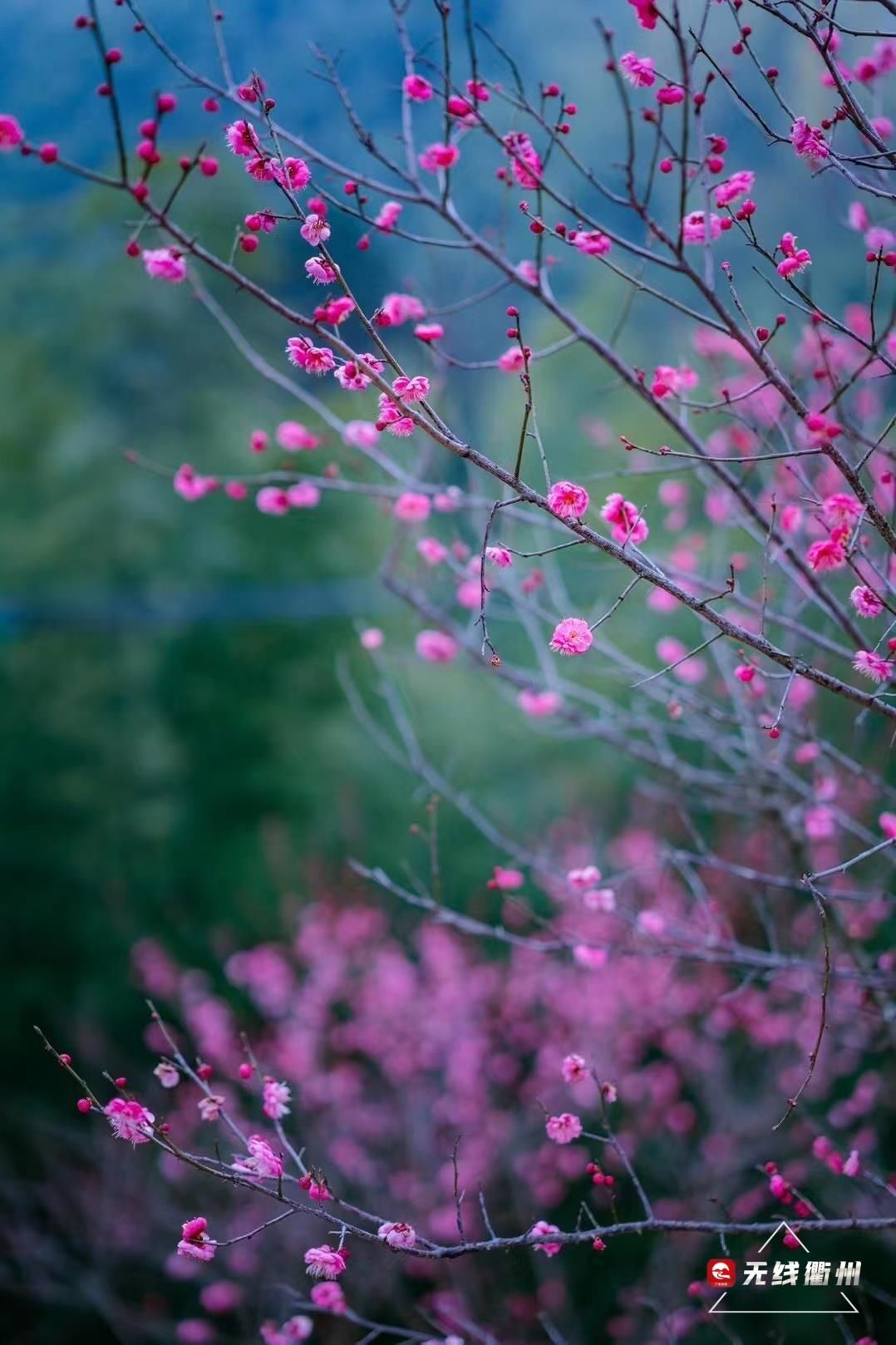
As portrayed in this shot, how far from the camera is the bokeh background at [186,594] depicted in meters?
3.87

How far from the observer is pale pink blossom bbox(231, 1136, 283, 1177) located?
122cm

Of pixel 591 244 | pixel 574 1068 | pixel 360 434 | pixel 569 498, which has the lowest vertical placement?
pixel 574 1068

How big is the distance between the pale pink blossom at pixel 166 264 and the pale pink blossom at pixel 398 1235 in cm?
117

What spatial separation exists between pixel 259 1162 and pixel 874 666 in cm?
95

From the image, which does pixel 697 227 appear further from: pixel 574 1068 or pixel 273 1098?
pixel 273 1098

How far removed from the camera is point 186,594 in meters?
4.04

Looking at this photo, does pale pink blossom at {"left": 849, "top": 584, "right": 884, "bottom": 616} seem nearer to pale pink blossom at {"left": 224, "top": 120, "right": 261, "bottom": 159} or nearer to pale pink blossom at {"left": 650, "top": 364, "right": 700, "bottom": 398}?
pale pink blossom at {"left": 650, "top": 364, "right": 700, "bottom": 398}

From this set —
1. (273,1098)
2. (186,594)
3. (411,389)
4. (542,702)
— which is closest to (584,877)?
(542,702)

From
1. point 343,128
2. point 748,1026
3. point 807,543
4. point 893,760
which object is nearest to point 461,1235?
point 807,543

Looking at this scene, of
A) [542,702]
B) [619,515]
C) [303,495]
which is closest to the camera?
[619,515]

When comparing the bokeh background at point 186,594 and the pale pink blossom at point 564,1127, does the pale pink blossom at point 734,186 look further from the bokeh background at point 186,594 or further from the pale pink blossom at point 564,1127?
the bokeh background at point 186,594

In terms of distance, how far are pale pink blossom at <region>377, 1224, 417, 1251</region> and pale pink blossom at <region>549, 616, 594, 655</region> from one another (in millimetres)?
706

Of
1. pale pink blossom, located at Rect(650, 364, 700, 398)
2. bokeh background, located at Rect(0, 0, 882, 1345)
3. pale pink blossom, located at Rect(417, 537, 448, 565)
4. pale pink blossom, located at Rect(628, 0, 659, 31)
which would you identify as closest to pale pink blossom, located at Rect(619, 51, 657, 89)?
pale pink blossom, located at Rect(628, 0, 659, 31)
